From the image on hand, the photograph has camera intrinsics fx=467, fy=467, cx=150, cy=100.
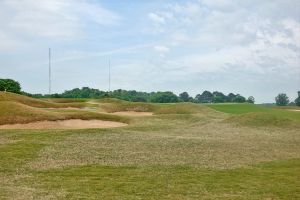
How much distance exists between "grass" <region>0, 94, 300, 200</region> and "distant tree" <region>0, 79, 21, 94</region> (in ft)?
245

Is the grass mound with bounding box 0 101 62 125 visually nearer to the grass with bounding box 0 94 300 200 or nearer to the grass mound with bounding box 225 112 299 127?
the grass with bounding box 0 94 300 200

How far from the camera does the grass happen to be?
1942cm

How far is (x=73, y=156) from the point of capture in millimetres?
27359

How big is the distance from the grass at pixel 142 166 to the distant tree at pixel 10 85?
7471 cm

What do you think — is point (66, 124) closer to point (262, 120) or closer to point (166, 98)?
point (262, 120)

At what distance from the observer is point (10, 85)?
112062mm

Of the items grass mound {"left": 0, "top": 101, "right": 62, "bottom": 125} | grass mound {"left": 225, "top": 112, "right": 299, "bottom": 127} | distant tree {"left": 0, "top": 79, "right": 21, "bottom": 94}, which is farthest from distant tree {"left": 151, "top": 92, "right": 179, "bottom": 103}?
grass mound {"left": 0, "top": 101, "right": 62, "bottom": 125}

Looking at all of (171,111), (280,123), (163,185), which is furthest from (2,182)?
(171,111)

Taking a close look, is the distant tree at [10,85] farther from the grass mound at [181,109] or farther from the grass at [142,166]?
the grass at [142,166]

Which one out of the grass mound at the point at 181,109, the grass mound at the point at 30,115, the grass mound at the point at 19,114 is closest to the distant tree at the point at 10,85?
the grass mound at the point at 181,109

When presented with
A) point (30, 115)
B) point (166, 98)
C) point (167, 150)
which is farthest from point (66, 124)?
point (166, 98)

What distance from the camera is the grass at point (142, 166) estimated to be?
1942cm

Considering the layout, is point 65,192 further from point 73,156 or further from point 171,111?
point 171,111

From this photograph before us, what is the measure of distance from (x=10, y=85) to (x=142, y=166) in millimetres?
92922
